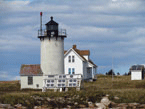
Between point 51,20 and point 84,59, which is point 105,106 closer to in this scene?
point 51,20

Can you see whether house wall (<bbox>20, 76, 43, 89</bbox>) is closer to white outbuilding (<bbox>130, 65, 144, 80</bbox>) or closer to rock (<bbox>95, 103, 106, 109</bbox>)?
rock (<bbox>95, 103, 106, 109</bbox>)

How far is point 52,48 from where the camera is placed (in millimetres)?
37250

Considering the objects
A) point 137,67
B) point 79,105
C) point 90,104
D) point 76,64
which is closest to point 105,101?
point 90,104

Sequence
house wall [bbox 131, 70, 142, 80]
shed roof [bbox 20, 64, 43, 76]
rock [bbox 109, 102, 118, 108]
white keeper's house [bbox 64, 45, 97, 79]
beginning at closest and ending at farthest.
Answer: rock [bbox 109, 102, 118, 108]
shed roof [bbox 20, 64, 43, 76]
white keeper's house [bbox 64, 45, 97, 79]
house wall [bbox 131, 70, 142, 80]

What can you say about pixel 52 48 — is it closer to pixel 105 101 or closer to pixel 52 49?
pixel 52 49

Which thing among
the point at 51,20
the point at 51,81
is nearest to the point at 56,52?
the point at 51,20

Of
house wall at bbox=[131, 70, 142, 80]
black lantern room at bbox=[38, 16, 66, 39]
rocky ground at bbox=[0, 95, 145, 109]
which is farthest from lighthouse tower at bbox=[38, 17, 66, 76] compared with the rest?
house wall at bbox=[131, 70, 142, 80]

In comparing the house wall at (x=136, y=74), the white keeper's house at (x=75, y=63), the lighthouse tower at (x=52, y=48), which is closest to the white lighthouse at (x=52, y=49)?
the lighthouse tower at (x=52, y=48)

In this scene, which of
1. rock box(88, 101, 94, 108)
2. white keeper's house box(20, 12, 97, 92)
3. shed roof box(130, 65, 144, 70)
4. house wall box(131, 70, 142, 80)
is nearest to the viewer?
rock box(88, 101, 94, 108)

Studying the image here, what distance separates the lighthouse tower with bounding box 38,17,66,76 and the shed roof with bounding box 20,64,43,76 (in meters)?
1.91

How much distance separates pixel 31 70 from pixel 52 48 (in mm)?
5072

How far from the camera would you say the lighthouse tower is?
1470 inches

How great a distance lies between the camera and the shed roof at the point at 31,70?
4009cm

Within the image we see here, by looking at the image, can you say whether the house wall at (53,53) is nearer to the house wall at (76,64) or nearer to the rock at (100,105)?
the house wall at (76,64)
